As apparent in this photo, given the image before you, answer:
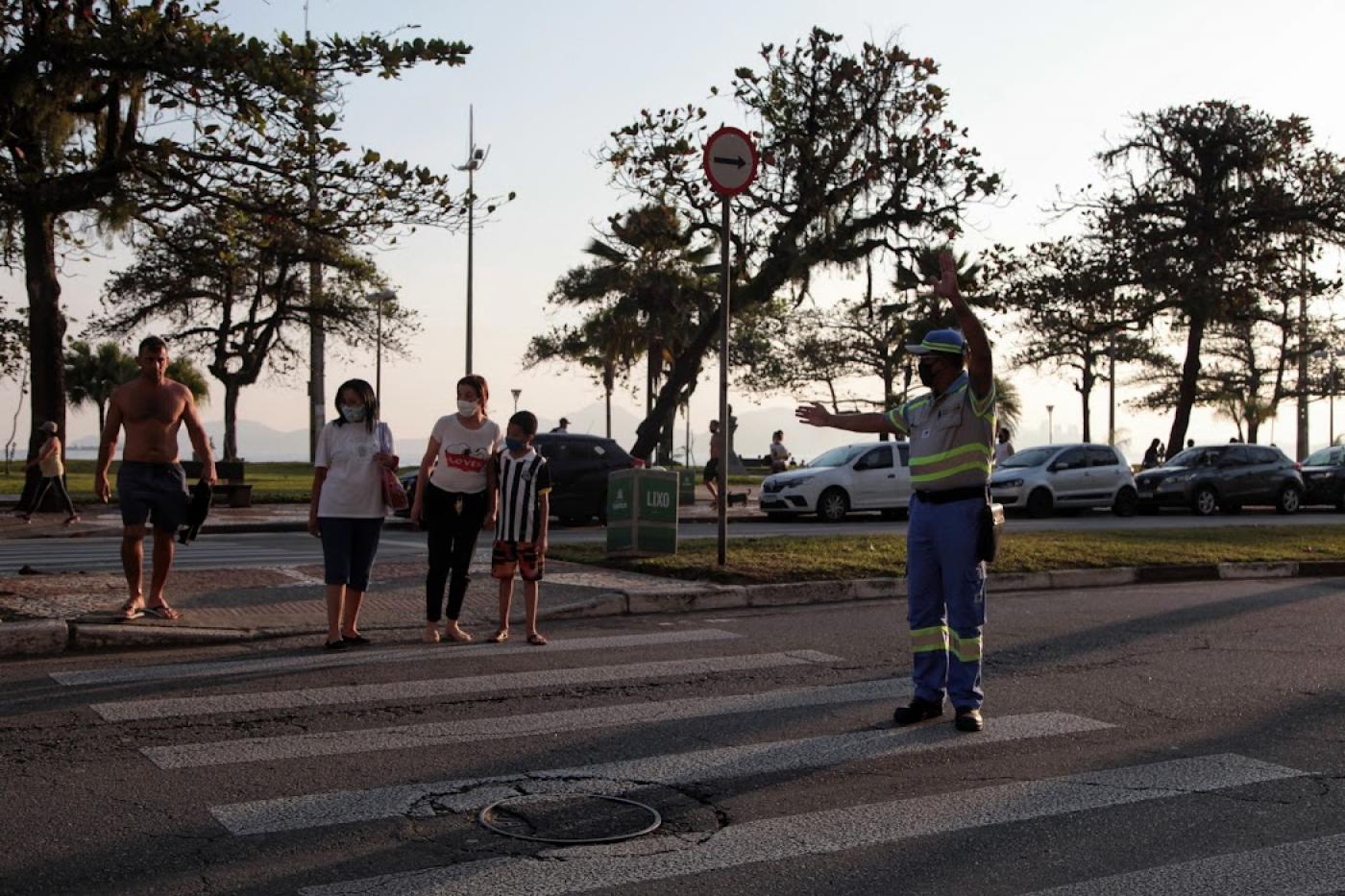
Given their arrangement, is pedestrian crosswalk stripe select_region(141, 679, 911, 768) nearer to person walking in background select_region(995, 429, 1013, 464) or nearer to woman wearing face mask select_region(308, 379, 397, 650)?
woman wearing face mask select_region(308, 379, 397, 650)

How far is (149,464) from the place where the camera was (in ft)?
30.2

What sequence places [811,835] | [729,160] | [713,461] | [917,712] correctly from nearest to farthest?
1. [811,835]
2. [917,712]
3. [729,160]
4. [713,461]

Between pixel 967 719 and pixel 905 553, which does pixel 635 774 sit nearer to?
→ pixel 967 719

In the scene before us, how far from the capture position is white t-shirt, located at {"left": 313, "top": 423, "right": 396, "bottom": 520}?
867 centimetres

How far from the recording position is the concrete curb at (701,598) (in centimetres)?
855

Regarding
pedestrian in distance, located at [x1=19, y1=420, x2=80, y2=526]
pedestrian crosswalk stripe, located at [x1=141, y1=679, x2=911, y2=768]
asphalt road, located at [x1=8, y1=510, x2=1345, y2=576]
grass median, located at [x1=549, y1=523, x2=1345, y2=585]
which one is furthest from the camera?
pedestrian in distance, located at [x1=19, y1=420, x2=80, y2=526]

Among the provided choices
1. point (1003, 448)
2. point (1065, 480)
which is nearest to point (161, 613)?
point (1065, 480)

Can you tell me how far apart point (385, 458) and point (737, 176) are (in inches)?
188

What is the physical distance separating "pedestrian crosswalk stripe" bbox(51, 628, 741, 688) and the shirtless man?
4.54 ft

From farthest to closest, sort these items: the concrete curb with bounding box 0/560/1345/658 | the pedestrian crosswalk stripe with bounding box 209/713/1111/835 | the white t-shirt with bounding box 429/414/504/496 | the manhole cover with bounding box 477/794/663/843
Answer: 1. the white t-shirt with bounding box 429/414/504/496
2. the concrete curb with bounding box 0/560/1345/658
3. the pedestrian crosswalk stripe with bounding box 209/713/1111/835
4. the manhole cover with bounding box 477/794/663/843

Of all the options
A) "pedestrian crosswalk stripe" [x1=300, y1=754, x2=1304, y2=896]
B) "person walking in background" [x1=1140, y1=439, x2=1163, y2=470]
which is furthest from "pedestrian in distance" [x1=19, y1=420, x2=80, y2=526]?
"person walking in background" [x1=1140, y1=439, x2=1163, y2=470]

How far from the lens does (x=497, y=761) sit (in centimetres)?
579

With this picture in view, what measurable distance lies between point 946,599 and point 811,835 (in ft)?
6.89

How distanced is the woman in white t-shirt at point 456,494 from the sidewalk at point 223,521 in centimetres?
952
